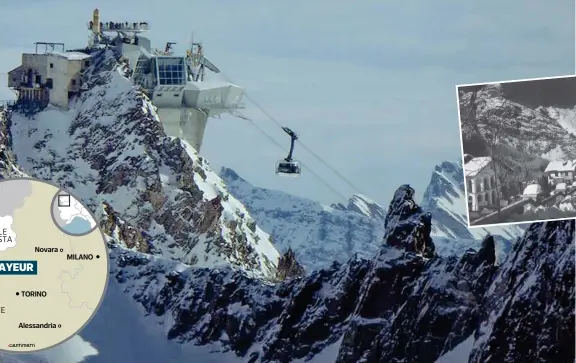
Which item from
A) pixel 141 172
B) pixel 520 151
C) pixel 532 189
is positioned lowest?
pixel 141 172

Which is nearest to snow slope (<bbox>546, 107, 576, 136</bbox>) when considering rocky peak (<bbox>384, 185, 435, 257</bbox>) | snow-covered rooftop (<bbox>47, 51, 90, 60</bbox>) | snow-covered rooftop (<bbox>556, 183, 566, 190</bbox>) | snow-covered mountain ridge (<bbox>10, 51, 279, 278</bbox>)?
snow-covered rooftop (<bbox>556, 183, 566, 190</bbox>)

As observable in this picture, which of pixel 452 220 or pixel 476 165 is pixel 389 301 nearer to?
pixel 452 220

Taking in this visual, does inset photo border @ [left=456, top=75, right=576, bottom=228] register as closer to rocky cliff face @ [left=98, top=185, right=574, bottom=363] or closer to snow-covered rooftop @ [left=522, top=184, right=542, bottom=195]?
snow-covered rooftop @ [left=522, top=184, right=542, bottom=195]

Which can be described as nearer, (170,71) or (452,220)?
(170,71)

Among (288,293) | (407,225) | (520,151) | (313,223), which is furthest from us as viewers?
(288,293)

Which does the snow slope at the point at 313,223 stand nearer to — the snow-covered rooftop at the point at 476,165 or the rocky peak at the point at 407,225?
the rocky peak at the point at 407,225

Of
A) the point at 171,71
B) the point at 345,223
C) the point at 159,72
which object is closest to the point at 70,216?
the point at 171,71

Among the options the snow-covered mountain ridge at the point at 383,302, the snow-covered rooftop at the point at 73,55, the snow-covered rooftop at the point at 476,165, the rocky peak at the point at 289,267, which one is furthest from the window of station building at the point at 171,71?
the snow-covered rooftop at the point at 476,165
